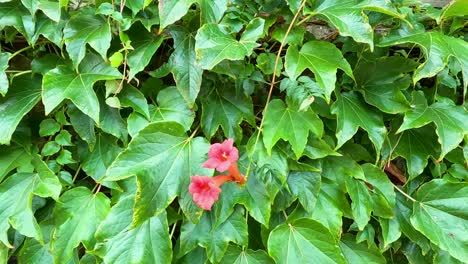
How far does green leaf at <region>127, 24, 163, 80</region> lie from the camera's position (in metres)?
0.90

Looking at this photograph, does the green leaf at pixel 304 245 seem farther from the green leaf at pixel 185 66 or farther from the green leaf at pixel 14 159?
the green leaf at pixel 14 159

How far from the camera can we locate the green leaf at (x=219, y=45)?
811 millimetres

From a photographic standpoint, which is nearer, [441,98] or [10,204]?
[10,204]

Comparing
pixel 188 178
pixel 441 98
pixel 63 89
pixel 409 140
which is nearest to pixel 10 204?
pixel 63 89

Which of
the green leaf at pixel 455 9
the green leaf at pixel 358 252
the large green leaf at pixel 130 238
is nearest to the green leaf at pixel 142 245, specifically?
the large green leaf at pixel 130 238

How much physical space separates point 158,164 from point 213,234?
213 mm

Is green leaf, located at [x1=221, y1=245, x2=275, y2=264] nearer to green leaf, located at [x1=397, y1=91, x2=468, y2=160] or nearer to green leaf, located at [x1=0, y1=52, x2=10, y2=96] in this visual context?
green leaf, located at [x1=397, y1=91, x2=468, y2=160]

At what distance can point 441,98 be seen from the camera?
3.41ft

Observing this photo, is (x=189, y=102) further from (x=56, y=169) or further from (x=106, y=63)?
(x=56, y=169)

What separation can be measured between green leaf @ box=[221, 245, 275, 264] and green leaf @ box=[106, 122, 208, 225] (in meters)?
0.18

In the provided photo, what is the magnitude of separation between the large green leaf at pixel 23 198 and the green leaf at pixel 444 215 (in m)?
0.84

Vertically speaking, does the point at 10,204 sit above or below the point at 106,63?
below

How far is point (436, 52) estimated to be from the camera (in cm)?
88

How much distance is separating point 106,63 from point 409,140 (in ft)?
2.47
